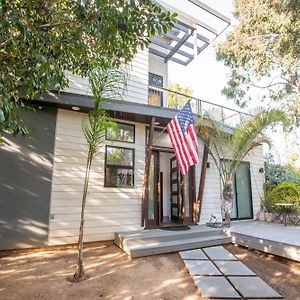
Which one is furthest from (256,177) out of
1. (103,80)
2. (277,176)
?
(103,80)

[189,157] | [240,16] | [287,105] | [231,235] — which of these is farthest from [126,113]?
[287,105]

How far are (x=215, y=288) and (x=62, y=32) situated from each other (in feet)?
14.0

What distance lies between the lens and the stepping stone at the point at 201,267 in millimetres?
3890

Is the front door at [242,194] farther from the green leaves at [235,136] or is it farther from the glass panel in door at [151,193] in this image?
the glass panel in door at [151,193]

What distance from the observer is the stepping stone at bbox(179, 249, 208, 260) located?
467 centimetres

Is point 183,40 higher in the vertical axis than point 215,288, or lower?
higher

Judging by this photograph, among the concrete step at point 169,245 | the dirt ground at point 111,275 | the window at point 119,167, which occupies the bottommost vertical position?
the dirt ground at point 111,275

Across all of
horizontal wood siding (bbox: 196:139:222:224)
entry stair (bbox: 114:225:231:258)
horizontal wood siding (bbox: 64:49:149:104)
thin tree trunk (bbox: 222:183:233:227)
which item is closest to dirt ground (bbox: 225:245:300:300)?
entry stair (bbox: 114:225:231:258)

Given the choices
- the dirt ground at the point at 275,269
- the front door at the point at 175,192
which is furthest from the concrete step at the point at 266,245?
the front door at the point at 175,192

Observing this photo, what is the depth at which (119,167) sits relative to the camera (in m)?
6.27

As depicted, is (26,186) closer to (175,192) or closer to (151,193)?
(151,193)

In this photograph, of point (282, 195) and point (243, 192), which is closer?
point (282, 195)

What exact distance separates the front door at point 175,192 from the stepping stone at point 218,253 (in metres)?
1.95

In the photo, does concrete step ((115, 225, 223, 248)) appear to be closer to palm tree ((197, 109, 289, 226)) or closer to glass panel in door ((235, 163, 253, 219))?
palm tree ((197, 109, 289, 226))
